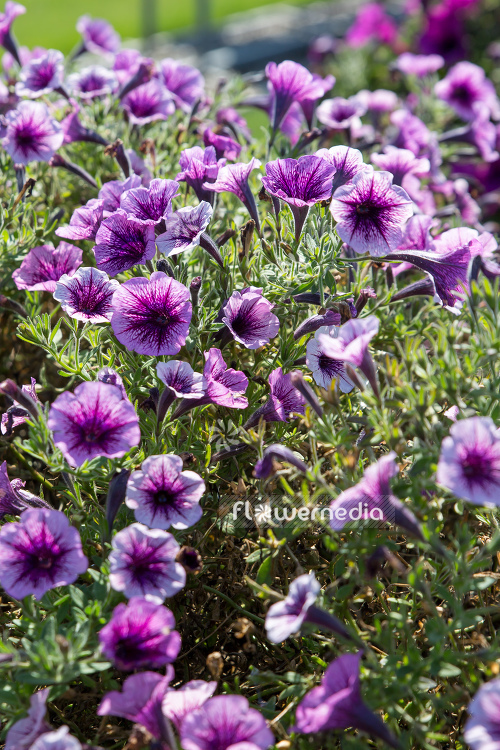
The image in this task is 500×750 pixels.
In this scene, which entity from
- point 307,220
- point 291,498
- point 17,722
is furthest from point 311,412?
point 17,722

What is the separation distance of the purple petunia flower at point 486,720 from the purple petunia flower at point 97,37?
9.78 ft

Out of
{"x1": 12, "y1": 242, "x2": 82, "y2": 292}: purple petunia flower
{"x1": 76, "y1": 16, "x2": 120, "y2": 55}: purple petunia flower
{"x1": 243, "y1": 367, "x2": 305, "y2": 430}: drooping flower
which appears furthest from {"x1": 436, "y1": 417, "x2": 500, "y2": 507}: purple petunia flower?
{"x1": 76, "y1": 16, "x2": 120, "y2": 55}: purple petunia flower

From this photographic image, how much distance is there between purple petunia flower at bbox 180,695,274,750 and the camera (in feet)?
3.53

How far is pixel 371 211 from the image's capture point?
1.52 m

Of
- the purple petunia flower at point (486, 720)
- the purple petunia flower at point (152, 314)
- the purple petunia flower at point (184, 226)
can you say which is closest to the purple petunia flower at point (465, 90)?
the purple petunia flower at point (184, 226)

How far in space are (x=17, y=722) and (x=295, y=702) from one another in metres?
0.50

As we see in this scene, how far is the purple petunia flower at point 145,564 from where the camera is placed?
47.9 inches

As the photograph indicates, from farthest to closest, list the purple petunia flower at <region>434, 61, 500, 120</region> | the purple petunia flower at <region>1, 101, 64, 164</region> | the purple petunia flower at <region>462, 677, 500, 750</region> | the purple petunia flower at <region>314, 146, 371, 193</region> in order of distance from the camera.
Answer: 1. the purple petunia flower at <region>434, 61, 500, 120</region>
2. the purple petunia flower at <region>1, 101, 64, 164</region>
3. the purple petunia flower at <region>314, 146, 371, 193</region>
4. the purple petunia flower at <region>462, 677, 500, 750</region>

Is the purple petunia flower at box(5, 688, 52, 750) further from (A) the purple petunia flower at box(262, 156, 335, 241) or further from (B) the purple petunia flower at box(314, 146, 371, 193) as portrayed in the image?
(B) the purple petunia flower at box(314, 146, 371, 193)

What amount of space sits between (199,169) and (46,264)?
18.3 inches

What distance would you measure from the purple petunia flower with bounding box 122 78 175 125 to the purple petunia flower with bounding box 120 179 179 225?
832 millimetres

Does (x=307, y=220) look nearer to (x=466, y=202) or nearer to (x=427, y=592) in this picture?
(x=427, y=592)

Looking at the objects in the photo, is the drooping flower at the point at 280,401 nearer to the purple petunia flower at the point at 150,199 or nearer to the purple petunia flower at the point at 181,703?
the purple petunia flower at the point at 150,199

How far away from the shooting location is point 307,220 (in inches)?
67.3
